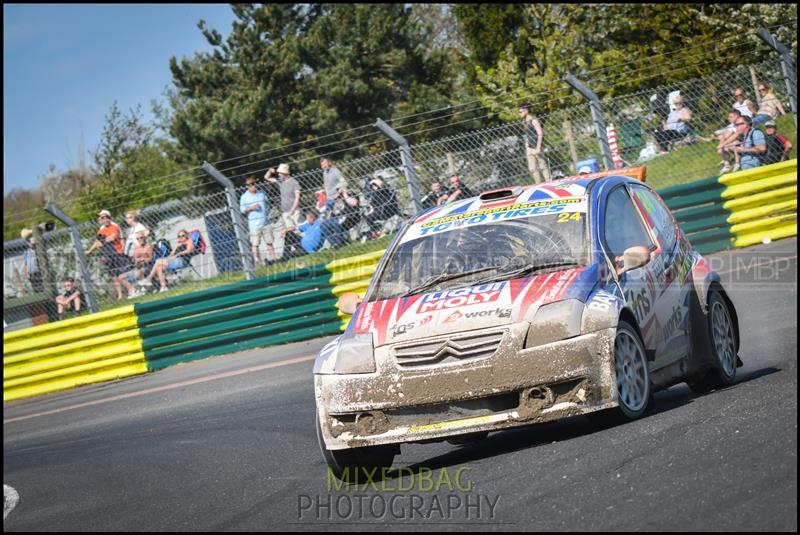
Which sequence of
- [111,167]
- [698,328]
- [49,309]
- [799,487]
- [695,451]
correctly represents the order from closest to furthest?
[799,487] < [695,451] < [698,328] < [49,309] < [111,167]

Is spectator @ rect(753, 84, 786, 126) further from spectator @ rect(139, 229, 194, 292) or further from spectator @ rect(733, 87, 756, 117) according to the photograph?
spectator @ rect(139, 229, 194, 292)

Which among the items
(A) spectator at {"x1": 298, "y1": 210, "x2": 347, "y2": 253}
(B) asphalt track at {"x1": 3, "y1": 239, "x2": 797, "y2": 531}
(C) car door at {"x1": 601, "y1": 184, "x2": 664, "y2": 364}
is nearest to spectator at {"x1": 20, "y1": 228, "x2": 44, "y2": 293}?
(A) spectator at {"x1": 298, "y1": 210, "x2": 347, "y2": 253}

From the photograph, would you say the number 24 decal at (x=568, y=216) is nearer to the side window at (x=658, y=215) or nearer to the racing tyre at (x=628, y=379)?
the side window at (x=658, y=215)

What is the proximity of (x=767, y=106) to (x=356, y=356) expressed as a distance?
10844 mm

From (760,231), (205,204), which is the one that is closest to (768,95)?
(760,231)

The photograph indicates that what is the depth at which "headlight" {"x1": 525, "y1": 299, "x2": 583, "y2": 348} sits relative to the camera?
245 inches

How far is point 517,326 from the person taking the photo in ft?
20.6

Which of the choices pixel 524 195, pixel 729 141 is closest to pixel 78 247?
pixel 729 141

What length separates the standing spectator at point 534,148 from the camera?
15.1 m

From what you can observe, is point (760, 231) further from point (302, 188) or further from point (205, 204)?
point (205, 204)

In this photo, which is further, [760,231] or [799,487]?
[760,231]

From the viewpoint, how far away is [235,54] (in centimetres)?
3766

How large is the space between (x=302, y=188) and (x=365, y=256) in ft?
3.93

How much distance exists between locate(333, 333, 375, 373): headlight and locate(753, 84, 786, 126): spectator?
1063 cm
